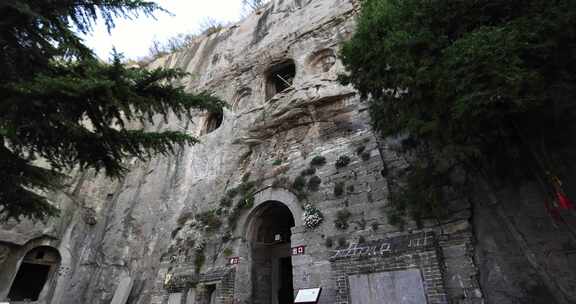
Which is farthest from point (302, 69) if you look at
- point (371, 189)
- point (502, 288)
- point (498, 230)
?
point (502, 288)

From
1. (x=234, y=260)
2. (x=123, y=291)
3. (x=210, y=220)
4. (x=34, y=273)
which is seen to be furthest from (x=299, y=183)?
(x=34, y=273)

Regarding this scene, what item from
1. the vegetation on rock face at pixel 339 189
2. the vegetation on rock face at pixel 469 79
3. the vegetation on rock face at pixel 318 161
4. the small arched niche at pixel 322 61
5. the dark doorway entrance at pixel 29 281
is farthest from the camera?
the dark doorway entrance at pixel 29 281

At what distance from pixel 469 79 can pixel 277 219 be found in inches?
277

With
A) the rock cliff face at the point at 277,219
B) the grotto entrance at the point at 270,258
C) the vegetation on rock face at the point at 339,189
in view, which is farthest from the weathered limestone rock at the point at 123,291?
the vegetation on rock face at the point at 339,189

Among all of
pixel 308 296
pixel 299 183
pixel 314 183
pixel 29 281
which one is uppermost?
pixel 299 183

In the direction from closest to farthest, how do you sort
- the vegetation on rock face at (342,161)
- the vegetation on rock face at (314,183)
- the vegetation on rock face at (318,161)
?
the vegetation on rock face at (342,161)
the vegetation on rock face at (314,183)
the vegetation on rock face at (318,161)

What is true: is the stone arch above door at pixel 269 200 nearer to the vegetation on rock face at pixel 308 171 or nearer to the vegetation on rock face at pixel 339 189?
the vegetation on rock face at pixel 308 171

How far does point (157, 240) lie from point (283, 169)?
20.1ft

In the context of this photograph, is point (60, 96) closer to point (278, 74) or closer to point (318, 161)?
point (318, 161)

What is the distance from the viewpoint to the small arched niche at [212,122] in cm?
1298

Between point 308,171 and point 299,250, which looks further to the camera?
point 308,171

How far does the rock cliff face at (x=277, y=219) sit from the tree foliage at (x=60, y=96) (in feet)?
11.5

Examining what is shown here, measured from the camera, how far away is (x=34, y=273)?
15938 millimetres

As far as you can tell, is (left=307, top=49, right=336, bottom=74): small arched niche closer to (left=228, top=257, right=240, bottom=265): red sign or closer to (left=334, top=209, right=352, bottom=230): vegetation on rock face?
(left=334, top=209, right=352, bottom=230): vegetation on rock face
